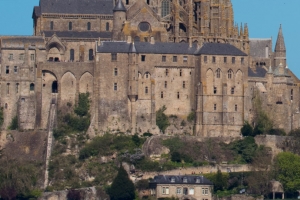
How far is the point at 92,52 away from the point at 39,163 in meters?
12.6

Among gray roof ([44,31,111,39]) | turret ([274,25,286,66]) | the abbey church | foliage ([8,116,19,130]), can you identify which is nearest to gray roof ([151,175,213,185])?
the abbey church

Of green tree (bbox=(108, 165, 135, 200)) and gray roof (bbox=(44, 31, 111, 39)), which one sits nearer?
green tree (bbox=(108, 165, 135, 200))

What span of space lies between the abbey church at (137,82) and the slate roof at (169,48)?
82 mm

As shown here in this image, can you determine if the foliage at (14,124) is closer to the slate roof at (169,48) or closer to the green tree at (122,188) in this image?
the slate roof at (169,48)

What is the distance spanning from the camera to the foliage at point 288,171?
396 feet

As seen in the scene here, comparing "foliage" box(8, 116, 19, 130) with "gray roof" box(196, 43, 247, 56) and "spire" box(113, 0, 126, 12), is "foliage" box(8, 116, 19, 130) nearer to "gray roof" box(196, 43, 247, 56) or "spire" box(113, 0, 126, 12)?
"spire" box(113, 0, 126, 12)

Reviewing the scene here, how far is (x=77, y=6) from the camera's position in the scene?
134m

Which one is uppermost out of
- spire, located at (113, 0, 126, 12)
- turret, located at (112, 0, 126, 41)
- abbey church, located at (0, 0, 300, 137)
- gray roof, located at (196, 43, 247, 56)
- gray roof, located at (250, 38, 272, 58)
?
spire, located at (113, 0, 126, 12)

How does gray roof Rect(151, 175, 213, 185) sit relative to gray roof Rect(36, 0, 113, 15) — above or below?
below

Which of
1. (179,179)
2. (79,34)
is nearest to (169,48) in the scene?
(79,34)

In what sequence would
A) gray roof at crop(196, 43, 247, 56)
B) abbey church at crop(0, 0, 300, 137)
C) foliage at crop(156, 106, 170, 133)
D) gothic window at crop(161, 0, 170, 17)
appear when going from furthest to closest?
gothic window at crop(161, 0, 170, 17) < gray roof at crop(196, 43, 247, 56) < foliage at crop(156, 106, 170, 133) < abbey church at crop(0, 0, 300, 137)

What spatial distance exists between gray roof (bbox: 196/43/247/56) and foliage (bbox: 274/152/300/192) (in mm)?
10155

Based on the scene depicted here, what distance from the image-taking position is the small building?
118500mm

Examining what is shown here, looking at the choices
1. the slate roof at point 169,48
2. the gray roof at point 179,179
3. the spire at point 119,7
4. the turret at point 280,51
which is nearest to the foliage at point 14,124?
the slate roof at point 169,48
